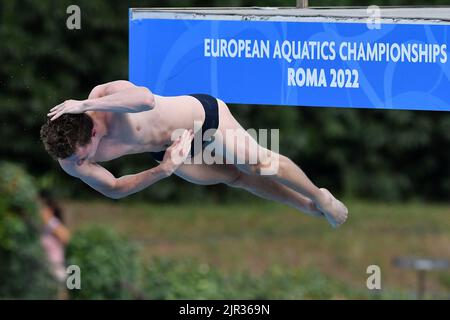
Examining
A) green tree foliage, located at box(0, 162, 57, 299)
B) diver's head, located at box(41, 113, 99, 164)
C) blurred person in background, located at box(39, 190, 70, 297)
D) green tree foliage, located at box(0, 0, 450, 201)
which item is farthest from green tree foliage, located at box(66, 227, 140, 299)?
diver's head, located at box(41, 113, 99, 164)

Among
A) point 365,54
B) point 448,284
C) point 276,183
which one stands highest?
point 365,54

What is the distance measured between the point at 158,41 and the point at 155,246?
23.2 ft

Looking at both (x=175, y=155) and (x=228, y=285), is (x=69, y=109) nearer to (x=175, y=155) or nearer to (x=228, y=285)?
(x=175, y=155)

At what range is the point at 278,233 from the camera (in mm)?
14883

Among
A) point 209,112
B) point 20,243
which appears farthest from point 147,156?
point 209,112

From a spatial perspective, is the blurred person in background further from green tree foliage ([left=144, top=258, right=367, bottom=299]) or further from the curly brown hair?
the curly brown hair

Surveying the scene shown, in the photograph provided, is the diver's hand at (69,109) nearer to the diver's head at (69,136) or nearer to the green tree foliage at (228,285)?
the diver's head at (69,136)

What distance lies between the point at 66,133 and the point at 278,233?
8293 mm

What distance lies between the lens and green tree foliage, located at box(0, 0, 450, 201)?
11.7 meters

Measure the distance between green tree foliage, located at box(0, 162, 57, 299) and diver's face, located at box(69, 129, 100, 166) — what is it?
11.5 ft

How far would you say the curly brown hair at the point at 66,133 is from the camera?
22.2 ft

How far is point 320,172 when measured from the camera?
1443cm
